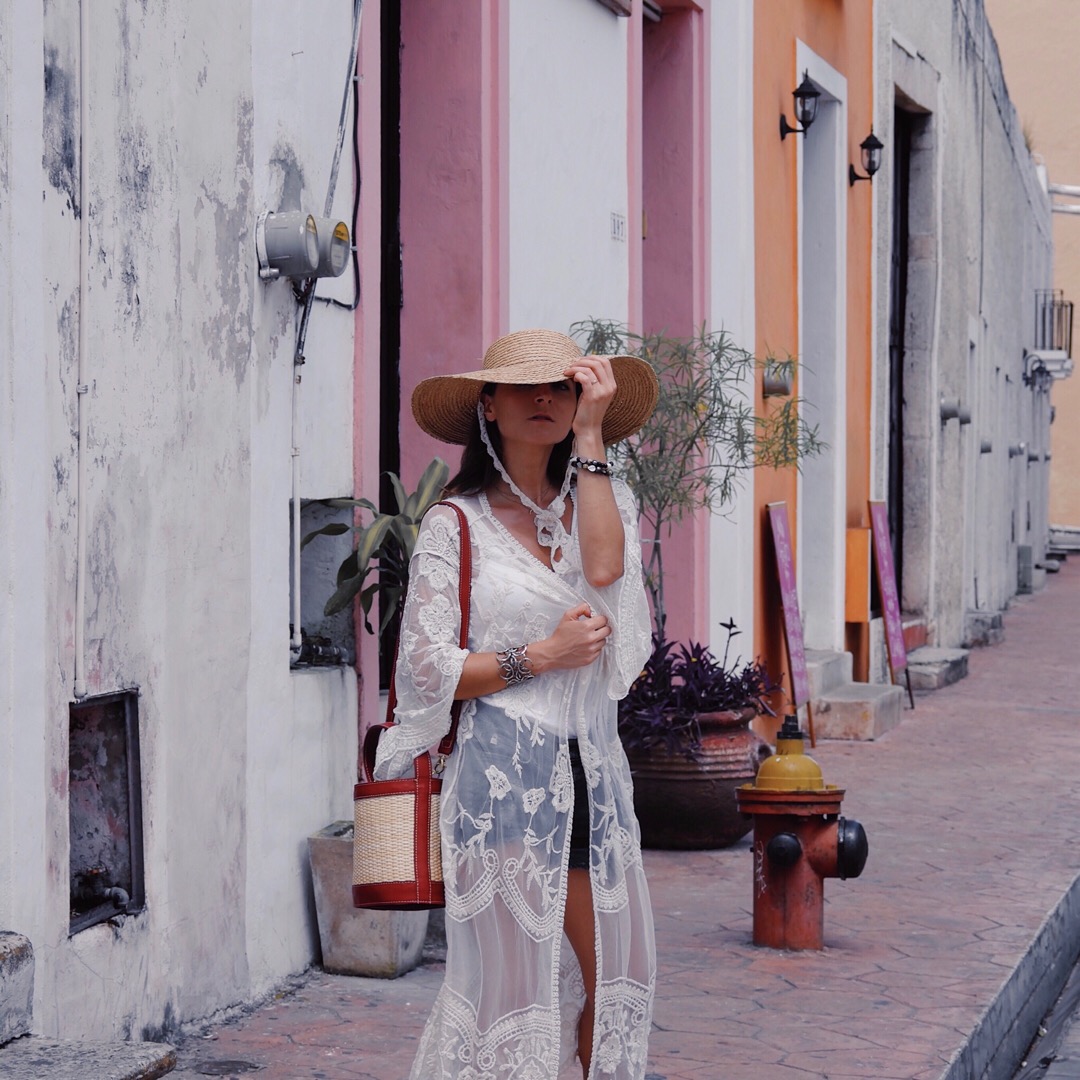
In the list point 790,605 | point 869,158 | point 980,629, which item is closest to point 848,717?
point 790,605

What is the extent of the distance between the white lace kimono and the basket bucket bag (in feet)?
0.09

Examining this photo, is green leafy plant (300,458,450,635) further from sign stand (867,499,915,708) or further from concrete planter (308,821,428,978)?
sign stand (867,499,915,708)

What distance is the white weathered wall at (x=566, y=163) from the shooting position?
737 centimetres

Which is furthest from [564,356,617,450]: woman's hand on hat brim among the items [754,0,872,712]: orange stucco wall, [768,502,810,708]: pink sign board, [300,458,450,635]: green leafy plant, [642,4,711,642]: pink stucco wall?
[768,502,810,708]: pink sign board

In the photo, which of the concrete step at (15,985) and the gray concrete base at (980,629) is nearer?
the concrete step at (15,985)

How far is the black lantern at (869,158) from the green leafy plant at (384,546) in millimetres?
7768

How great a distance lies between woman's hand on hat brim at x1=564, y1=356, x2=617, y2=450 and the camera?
3.62 metres

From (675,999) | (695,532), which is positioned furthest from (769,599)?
(675,999)

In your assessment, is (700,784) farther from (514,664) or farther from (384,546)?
(514,664)

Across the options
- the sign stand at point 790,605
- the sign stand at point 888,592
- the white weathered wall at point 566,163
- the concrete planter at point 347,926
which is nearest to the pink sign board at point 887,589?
the sign stand at point 888,592

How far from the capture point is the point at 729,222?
406 inches

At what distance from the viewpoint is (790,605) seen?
37.0 feet

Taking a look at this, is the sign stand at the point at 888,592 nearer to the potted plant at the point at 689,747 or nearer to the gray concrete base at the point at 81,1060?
the potted plant at the point at 689,747

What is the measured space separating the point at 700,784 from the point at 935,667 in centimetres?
742
